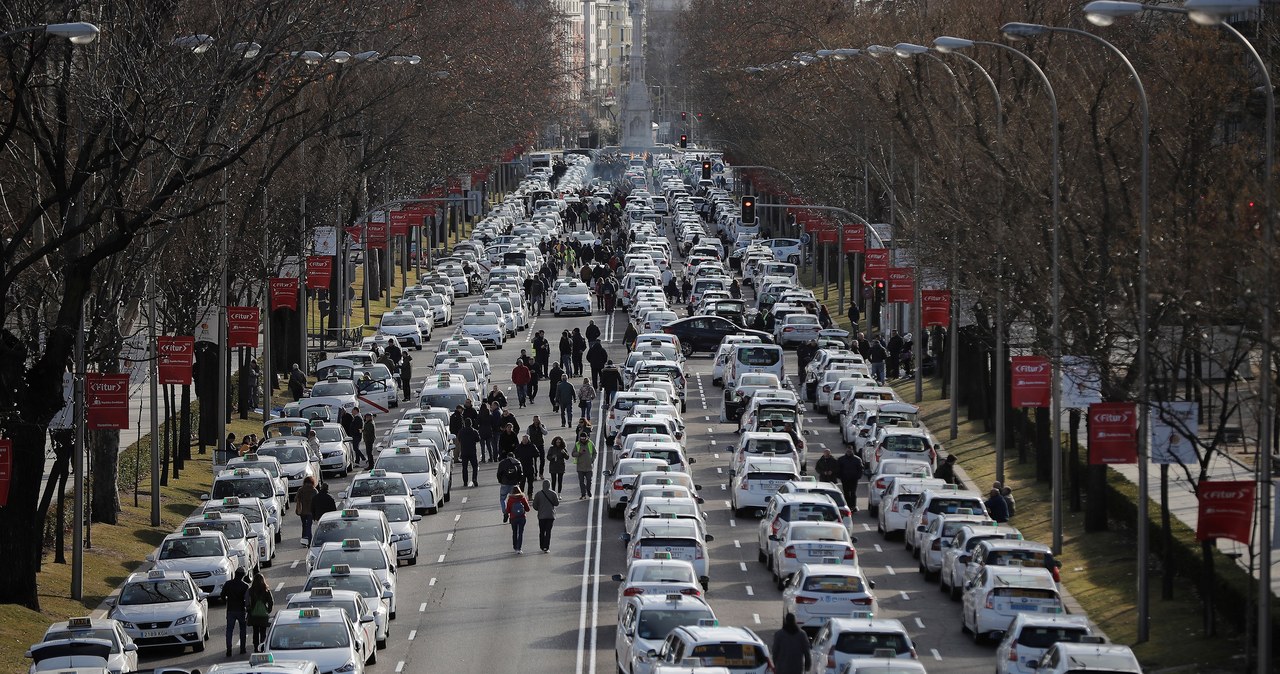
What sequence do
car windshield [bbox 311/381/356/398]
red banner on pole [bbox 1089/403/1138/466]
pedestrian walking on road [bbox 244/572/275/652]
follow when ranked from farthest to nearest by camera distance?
car windshield [bbox 311/381/356/398] < red banner on pole [bbox 1089/403/1138/466] < pedestrian walking on road [bbox 244/572/275/652]

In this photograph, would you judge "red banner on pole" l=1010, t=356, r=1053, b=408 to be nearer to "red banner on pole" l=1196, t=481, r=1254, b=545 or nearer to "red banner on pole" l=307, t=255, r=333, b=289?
"red banner on pole" l=1196, t=481, r=1254, b=545

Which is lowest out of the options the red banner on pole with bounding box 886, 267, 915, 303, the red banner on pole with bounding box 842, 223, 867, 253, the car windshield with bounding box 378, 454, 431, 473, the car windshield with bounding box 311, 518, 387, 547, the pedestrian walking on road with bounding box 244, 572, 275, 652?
the pedestrian walking on road with bounding box 244, 572, 275, 652

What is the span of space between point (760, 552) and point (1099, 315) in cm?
699

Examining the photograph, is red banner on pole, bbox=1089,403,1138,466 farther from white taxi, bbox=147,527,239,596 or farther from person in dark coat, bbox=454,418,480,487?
person in dark coat, bbox=454,418,480,487

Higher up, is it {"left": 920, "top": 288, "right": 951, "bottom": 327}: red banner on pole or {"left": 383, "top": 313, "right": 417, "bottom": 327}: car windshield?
{"left": 920, "top": 288, "right": 951, "bottom": 327}: red banner on pole

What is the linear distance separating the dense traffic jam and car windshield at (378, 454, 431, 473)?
0.23ft

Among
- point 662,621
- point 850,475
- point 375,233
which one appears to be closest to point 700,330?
point 375,233

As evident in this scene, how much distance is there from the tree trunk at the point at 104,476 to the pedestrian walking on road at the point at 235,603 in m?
11.3

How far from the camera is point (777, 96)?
97.1m

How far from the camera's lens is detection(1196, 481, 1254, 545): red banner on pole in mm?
26281

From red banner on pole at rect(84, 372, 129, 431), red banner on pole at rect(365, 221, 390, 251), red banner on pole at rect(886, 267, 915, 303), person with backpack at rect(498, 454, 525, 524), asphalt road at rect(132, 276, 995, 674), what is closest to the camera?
asphalt road at rect(132, 276, 995, 674)

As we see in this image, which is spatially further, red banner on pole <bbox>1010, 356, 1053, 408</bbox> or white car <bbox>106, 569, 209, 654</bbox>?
red banner on pole <bbox>1010, 356, 1053, 408</bbox>

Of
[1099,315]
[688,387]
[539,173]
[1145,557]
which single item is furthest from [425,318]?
[539,173]

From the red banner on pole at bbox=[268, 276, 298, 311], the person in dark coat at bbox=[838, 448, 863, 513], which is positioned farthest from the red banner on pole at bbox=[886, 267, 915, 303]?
the red banner on pole at bbox=[268, 276, 298, 311]
